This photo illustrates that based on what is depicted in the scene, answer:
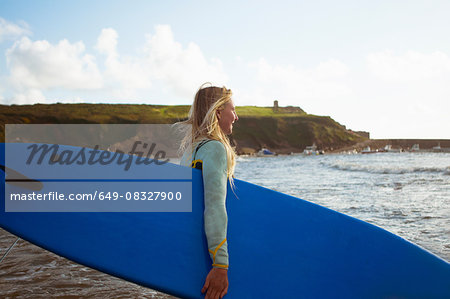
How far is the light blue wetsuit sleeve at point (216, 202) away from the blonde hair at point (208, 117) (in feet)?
0.26

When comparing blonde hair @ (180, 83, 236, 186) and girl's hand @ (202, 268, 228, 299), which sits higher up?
blonde hair @ (180, 83, 236, 186)

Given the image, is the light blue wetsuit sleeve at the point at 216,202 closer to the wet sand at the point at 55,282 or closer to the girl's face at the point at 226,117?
the girl's face at the point at 226,117

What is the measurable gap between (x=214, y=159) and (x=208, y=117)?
0.19 m

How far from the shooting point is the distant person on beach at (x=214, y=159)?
3.68 feet

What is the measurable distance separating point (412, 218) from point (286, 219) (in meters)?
2.93

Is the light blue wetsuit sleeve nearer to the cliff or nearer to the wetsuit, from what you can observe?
the wetsuit

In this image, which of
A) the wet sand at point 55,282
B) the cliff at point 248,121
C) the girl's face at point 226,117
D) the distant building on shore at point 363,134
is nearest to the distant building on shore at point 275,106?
the cliff at point 248,121

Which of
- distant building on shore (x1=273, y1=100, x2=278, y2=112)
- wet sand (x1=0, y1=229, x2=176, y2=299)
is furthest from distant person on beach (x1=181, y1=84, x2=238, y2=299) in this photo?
distant building on shore (x1=273, y1=100, x2=278, y2=112)

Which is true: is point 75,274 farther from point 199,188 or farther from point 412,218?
point 412,218

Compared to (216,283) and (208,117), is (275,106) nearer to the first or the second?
(208,117)

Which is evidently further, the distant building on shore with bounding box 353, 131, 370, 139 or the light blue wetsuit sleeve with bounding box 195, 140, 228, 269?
the distant building on shore with bounding box 353, 131, 370, 139

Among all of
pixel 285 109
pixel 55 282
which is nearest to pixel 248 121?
pixel 285 109

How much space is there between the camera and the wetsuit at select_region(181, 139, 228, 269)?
3.64 ft

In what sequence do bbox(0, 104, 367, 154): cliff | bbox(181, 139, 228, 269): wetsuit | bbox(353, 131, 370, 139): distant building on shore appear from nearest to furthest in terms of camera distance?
1. bbox(181, 139, 228, 269): wetsuit
2. bbox(0, 104, 367, 154): cliff
3. bbox(353, 131, 370, 139): distant building on shore
